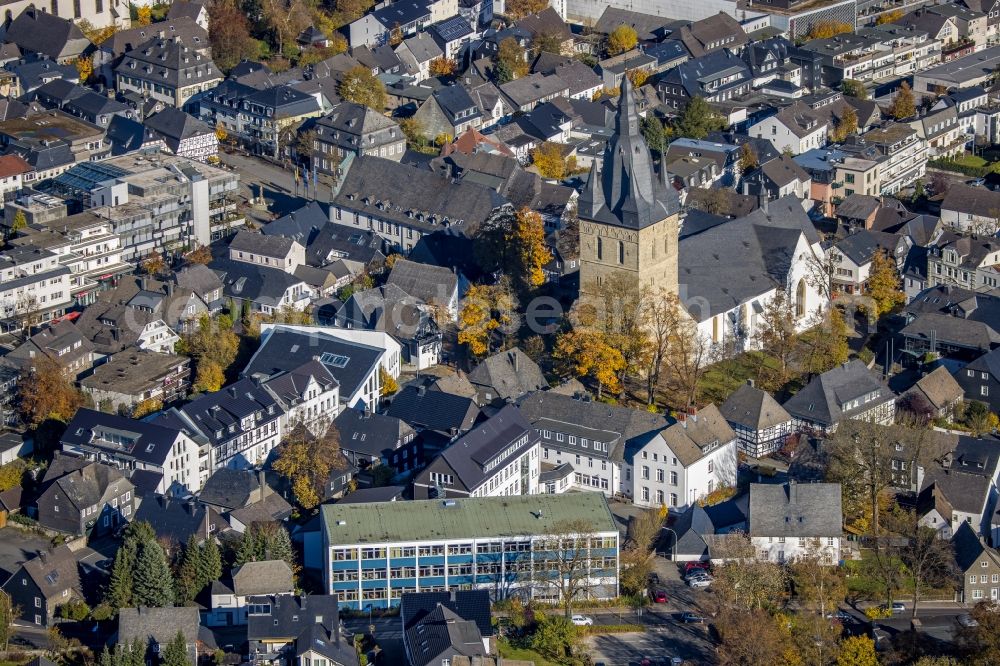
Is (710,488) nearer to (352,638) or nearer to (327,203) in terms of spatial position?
(352,638)

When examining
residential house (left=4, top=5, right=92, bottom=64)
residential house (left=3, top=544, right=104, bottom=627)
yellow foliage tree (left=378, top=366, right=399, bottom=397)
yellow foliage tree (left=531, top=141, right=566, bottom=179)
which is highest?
residential house (left=4, top=5, right=92, bottom=64)

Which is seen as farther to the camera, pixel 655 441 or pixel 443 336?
pixel 443 336

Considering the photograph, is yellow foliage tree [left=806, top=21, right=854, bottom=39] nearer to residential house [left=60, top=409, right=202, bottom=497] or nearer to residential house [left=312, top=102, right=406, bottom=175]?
residential house [left=312, top=102, right=406, bottom=175]

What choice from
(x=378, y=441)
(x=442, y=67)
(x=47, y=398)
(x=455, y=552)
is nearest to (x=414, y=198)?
(x=378, y=441)

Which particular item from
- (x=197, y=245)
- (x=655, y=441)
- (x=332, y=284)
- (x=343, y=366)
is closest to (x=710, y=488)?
(x=655, y=441)

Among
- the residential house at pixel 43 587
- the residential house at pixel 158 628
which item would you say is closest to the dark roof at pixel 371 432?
the residential house at pixel 43 587

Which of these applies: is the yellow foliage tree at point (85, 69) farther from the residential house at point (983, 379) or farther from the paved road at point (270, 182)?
the residential house at point (983, 379)

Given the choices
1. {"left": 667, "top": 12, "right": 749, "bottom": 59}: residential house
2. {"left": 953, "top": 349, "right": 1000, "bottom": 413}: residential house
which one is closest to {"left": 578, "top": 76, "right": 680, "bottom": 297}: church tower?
{"left": 953, "top": 349, "right": 1000, "bottom": 413}: residential house
